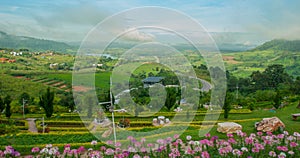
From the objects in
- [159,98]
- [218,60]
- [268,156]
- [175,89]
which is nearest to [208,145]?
[268,156]

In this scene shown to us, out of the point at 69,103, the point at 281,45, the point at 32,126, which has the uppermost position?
the point at 281,45

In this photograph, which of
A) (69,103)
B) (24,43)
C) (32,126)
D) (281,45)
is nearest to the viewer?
(32,126)

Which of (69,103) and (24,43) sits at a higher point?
(24,43)

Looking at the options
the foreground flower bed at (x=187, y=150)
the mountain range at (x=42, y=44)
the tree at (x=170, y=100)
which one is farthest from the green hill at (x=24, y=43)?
the foreground flower bed at (x=187, y=150)

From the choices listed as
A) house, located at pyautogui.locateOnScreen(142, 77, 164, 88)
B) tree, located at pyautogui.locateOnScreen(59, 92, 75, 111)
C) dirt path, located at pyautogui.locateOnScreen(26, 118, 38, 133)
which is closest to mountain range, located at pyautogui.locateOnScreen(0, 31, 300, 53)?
tree, located at pyautogui.locateOnScreen(59, 92, 75, 111)

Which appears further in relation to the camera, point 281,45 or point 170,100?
point 281,45

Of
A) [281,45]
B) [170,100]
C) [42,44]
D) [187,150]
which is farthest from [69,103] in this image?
[281,45]

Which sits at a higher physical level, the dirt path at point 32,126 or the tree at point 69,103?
the tree at point 69,103

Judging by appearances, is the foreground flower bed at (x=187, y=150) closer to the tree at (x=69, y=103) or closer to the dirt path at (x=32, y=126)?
the dirt path at (x=32, y=126)

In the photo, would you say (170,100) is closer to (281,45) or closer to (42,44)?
(42,44)

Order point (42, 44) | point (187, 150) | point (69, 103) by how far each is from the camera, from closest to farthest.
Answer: point (187, 150) < point (69, 103) < point (42, 44)
